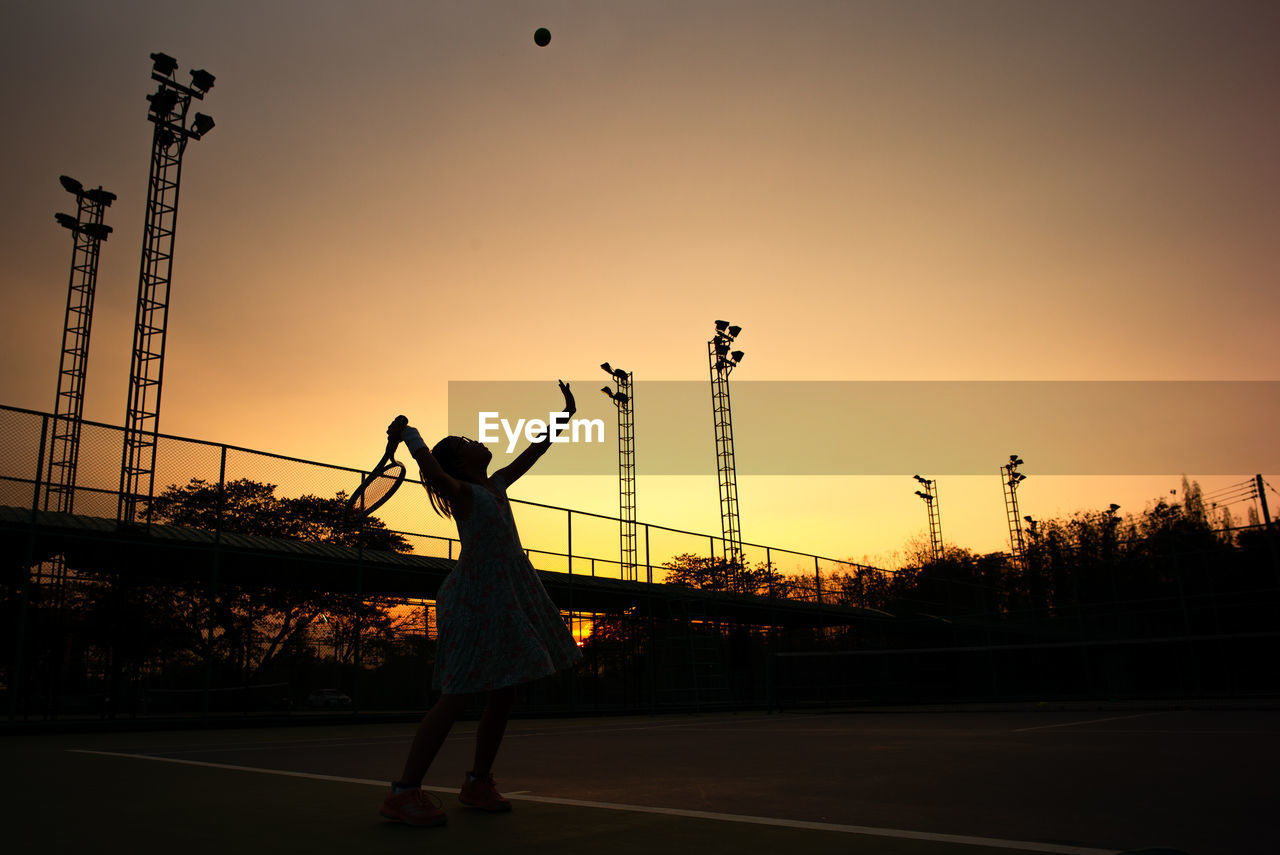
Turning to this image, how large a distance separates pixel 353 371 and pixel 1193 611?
2179 centimetres

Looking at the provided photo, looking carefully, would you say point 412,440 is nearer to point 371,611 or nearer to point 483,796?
point 483,796

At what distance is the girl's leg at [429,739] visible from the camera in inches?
117

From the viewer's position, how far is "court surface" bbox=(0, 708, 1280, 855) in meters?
2.58

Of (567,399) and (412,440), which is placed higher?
(567,399)

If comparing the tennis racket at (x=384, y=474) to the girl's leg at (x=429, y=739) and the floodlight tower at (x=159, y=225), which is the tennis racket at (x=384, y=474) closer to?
the girl's leg at (x=429, y=739)

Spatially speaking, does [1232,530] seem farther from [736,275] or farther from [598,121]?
[598,121]

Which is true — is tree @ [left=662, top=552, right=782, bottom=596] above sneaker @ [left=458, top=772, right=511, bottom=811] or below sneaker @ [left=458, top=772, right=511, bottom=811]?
above

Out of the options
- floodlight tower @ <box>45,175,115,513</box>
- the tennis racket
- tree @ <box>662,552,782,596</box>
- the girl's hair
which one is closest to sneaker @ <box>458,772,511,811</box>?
the girl's hair

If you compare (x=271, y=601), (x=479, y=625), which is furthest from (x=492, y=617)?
(x=271, y=601)

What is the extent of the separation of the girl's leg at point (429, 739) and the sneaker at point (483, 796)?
309 millimetres

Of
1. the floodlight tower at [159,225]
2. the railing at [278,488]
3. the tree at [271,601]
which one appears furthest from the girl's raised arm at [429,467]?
the floodlight tower at [159,225]

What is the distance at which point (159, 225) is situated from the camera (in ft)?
70.9

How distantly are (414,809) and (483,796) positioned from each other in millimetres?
398

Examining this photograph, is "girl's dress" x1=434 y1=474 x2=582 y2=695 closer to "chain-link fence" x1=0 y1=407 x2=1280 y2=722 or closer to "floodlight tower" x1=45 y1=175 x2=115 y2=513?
"chain-link fence" x1=0 y1=407 x2=1280 y2=722
